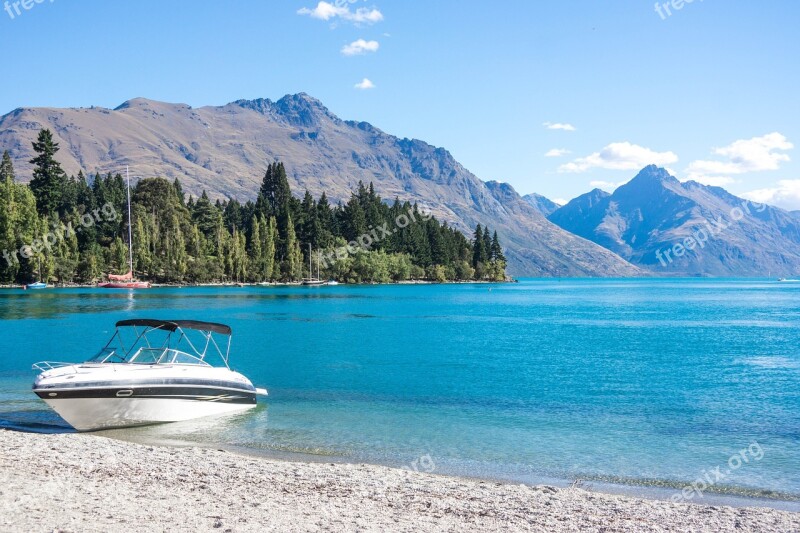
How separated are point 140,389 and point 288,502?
11.8m

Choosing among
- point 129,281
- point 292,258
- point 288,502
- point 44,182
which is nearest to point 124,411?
point 288,502

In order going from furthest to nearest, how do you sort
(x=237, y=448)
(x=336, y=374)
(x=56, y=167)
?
(x=56, y=167) < (x=336, y=374) < (x=237, y=448)

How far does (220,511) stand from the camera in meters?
14.0

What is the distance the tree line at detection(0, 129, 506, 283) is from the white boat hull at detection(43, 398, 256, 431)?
392 feet

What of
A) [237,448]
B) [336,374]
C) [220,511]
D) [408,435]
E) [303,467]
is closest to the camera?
[220,511]

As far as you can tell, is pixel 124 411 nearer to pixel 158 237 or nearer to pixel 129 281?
pixel 129 281

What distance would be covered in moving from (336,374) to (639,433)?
19.5 meters

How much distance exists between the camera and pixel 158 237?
161125mm

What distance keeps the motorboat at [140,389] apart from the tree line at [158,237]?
119 metres

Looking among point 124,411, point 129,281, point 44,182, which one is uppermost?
point 44,182

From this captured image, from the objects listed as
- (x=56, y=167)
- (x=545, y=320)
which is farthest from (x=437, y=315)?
(x=56, y=167)

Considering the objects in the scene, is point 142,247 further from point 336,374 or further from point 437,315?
point 336,374

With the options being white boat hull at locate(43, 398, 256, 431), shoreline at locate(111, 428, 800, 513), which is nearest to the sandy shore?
shoreline at locate(111, 428, 800, 513)

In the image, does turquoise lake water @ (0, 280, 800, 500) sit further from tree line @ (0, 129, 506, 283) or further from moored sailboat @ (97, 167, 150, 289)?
moored sailboat @ (97, 167, 150, 289)
